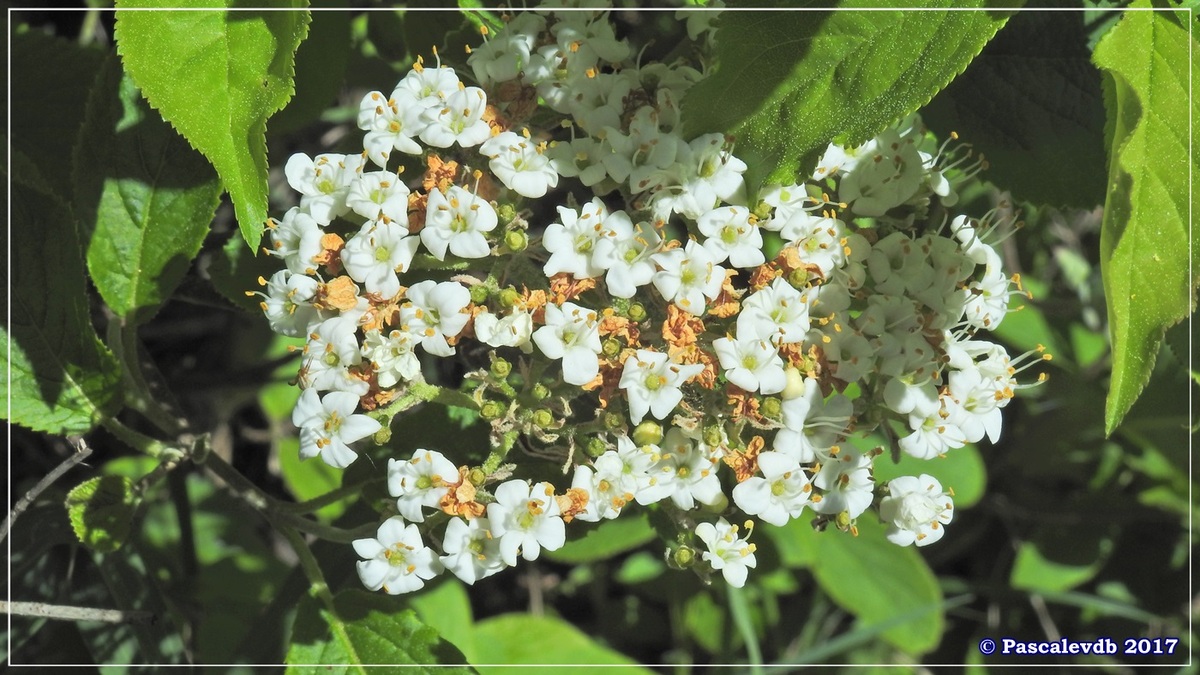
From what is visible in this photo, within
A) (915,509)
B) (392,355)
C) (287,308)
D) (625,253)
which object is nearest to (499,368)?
(392,355)

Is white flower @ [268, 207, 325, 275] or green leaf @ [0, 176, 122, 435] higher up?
white flower @ [268, 207, 325, 275]

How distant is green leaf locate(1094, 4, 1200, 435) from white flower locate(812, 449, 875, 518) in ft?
1.43

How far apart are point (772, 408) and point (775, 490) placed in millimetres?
129

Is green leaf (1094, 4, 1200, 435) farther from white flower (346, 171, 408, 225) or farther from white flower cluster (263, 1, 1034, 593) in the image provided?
white flower (346, 171, 408, 225)

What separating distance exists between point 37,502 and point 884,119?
195 cm

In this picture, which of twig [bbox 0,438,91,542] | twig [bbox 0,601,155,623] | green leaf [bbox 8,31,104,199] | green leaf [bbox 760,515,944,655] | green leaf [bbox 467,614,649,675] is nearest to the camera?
twig [bbox 0,438,91,542]

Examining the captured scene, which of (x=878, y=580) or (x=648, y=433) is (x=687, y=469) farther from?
(x=878, y=580)

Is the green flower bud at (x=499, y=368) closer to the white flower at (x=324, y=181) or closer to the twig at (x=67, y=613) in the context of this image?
the white flower at (x=324, y=181)

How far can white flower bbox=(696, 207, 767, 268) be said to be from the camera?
5.14ft

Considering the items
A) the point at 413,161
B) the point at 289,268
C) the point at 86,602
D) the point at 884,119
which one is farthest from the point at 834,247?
the point at 86,602

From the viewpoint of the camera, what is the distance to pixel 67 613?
Result: 185 cm

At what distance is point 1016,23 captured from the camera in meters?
2.02

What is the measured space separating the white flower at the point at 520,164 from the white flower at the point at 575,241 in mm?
67

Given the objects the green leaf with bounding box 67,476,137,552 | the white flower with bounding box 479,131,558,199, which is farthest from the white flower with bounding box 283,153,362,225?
the green leaf with bounding box 67,476,137,552
